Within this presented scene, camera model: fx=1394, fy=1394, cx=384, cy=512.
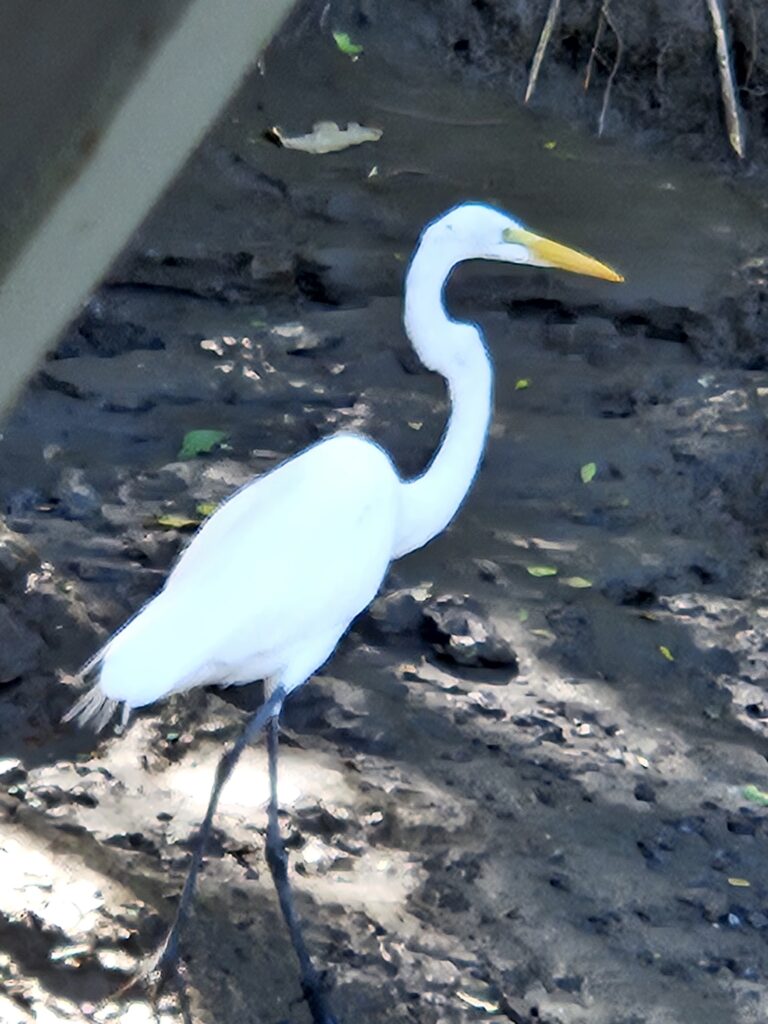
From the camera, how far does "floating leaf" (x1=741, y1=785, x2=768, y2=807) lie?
3.06 meters

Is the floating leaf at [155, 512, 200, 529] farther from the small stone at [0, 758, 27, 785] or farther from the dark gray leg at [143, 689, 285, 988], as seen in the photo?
the dark gray leg at [143, 689, 285, 988]

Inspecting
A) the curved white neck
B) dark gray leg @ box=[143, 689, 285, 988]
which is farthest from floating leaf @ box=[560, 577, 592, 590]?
dark gray leg @ box=[143, 689, 285, 988]

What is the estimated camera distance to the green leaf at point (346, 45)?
239 inches

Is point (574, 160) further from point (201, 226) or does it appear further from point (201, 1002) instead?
point (201, 1002)

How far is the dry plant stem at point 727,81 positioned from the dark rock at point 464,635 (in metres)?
2.96

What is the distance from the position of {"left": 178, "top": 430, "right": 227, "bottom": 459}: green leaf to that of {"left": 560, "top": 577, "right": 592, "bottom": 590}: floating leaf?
117 centimetres

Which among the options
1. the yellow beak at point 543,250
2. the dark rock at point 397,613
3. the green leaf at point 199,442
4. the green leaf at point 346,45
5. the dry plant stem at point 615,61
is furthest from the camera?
the green leaf at point 346,45

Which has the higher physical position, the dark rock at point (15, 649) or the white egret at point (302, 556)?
the white egret at point (302, 556)

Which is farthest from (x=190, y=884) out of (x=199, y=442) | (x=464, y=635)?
(x=199, y=442)

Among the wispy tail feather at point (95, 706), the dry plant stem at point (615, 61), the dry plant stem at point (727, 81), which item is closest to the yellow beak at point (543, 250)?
the wispy tail feather at point (95, 706)

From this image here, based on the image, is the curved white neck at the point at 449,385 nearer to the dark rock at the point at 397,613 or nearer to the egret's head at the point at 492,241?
the egret's head at the point at 492,241

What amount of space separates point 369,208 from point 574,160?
1.01m

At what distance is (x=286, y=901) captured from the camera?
2.54 m

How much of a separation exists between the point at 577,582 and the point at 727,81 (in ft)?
9.14
